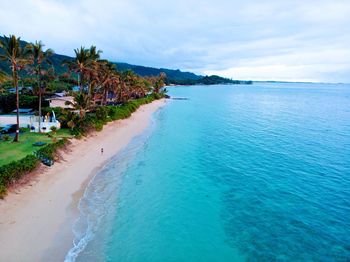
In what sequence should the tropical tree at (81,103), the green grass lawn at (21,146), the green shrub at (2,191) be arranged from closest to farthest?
the green shrub at (2,191) < the green grass lawn at (21,146) < the tropical tree at (81,103)

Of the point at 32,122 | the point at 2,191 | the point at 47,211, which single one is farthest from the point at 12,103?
the point at 47,211

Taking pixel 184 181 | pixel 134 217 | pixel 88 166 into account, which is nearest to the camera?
pixel 134 217

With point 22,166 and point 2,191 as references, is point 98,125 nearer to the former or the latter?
point 22,166

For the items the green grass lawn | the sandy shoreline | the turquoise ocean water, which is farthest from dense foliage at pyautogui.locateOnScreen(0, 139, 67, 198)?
the turquoise ocean water

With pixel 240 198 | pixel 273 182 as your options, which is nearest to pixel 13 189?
pixel 240 198

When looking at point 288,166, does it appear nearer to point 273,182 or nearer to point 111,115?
point 273,182

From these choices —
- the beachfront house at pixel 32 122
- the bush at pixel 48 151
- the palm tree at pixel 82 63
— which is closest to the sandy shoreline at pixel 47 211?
the bush at pixel 48 151

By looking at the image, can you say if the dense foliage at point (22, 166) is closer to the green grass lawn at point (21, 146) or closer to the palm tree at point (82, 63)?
the green grass lawn at point (21, 146)
